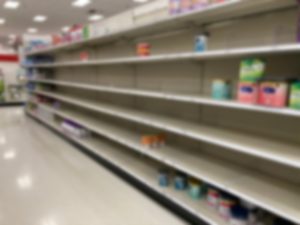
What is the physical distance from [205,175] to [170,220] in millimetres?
602

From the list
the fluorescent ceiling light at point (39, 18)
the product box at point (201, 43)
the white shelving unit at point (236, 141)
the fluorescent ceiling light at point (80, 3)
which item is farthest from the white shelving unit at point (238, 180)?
the fluorescent ceiling light at point (39, 18)

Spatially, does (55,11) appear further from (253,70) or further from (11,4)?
(253,70)

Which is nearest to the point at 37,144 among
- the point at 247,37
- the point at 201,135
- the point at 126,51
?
the point at 126,51

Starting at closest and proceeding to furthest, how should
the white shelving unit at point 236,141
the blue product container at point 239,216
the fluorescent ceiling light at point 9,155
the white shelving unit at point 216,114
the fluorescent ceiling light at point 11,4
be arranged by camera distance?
the white shelving unit at point 236,141
the white shelving unit at point 216,114
the blue product container at point 239,216
the fluorescent ceiling light at point 9,155
the fluorescent ceiling light at point 11,4

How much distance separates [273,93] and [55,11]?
867 cm

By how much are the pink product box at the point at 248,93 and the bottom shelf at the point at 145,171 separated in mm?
1017

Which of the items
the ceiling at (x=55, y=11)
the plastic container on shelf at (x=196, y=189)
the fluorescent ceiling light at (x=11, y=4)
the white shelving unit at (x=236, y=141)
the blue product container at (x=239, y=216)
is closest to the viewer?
the white shelving unit at (x=236, y=141)

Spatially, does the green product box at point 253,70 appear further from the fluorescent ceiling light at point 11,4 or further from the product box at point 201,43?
the fluorescent ceiling light at point 11,4

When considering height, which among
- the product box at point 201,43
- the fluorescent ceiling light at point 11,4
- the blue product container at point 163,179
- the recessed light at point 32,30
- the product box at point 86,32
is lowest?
the blue product container at point 163,179

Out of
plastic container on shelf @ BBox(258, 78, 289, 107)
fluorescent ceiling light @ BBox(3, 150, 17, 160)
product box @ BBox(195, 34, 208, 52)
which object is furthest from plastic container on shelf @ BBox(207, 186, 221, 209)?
fluorescent ceiling light @ BBox(3, 150, 17, 160)

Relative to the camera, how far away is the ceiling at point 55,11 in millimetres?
7551

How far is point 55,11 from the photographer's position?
8.55m

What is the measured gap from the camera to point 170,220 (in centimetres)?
238

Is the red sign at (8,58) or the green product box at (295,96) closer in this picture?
the green product box at (295,96)
